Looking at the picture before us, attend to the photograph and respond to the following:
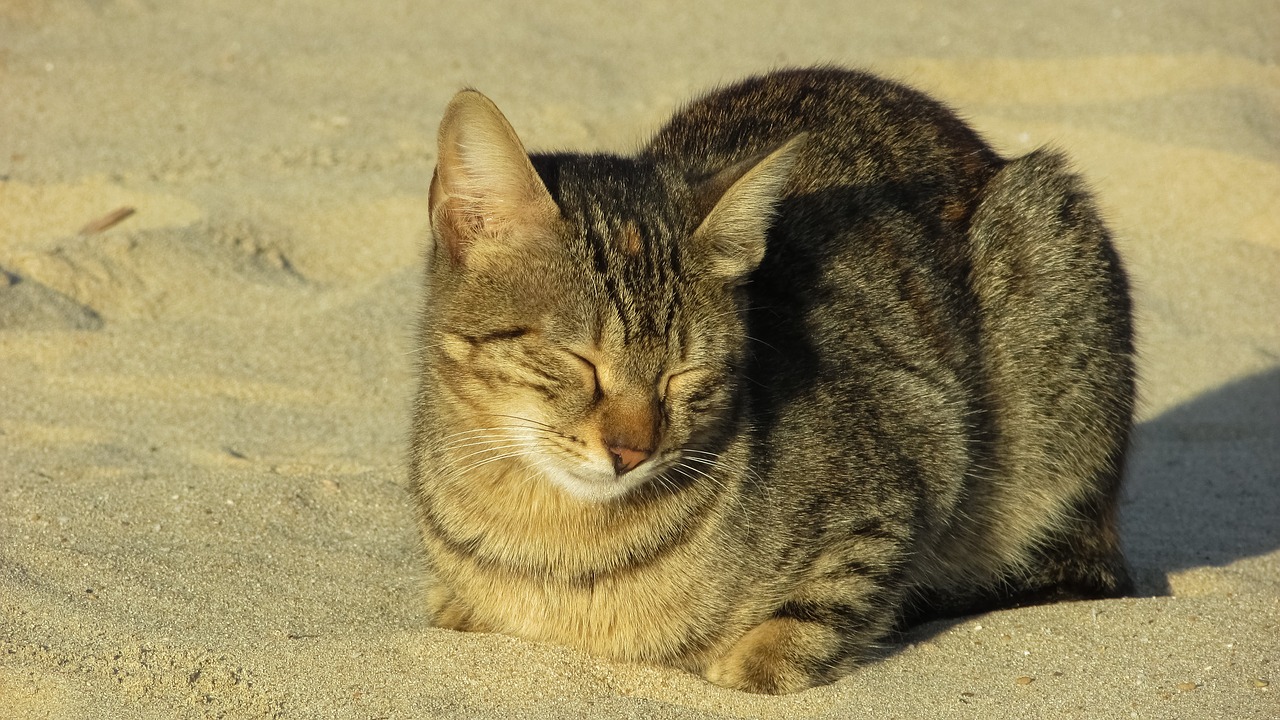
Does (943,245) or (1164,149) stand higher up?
(943,245)

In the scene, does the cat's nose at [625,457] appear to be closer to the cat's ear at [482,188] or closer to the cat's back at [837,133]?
the cat's ear at [482,188]

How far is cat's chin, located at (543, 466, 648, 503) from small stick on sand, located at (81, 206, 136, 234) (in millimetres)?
3710

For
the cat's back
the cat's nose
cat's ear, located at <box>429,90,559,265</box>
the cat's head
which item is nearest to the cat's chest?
the cat's head

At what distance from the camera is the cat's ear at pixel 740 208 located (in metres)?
3.40

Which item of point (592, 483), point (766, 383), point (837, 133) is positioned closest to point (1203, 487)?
point (837, 133)

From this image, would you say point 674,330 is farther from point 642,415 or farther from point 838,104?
point 838,104

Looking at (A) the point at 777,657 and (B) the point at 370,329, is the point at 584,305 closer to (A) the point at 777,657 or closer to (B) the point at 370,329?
(A) the point at 777,657

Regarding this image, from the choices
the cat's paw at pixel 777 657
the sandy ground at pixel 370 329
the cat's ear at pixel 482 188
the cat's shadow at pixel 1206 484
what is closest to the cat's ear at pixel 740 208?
the cat's ear at pixel 482 188

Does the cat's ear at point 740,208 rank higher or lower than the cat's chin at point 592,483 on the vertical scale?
higher

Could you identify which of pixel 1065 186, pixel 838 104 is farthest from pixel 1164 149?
pixel 838 104

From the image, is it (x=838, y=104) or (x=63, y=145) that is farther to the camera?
(x=63, y=145)

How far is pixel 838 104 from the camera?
4.50 meters

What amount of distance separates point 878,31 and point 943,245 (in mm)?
4755

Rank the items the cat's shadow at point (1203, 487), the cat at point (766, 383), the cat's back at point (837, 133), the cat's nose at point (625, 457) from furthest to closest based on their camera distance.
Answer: the cat's shadow at point (1203, 487)
the cat's back at point (837, 133)
the cat at point (766, 383)
the cat's nose at point (625, 457)
